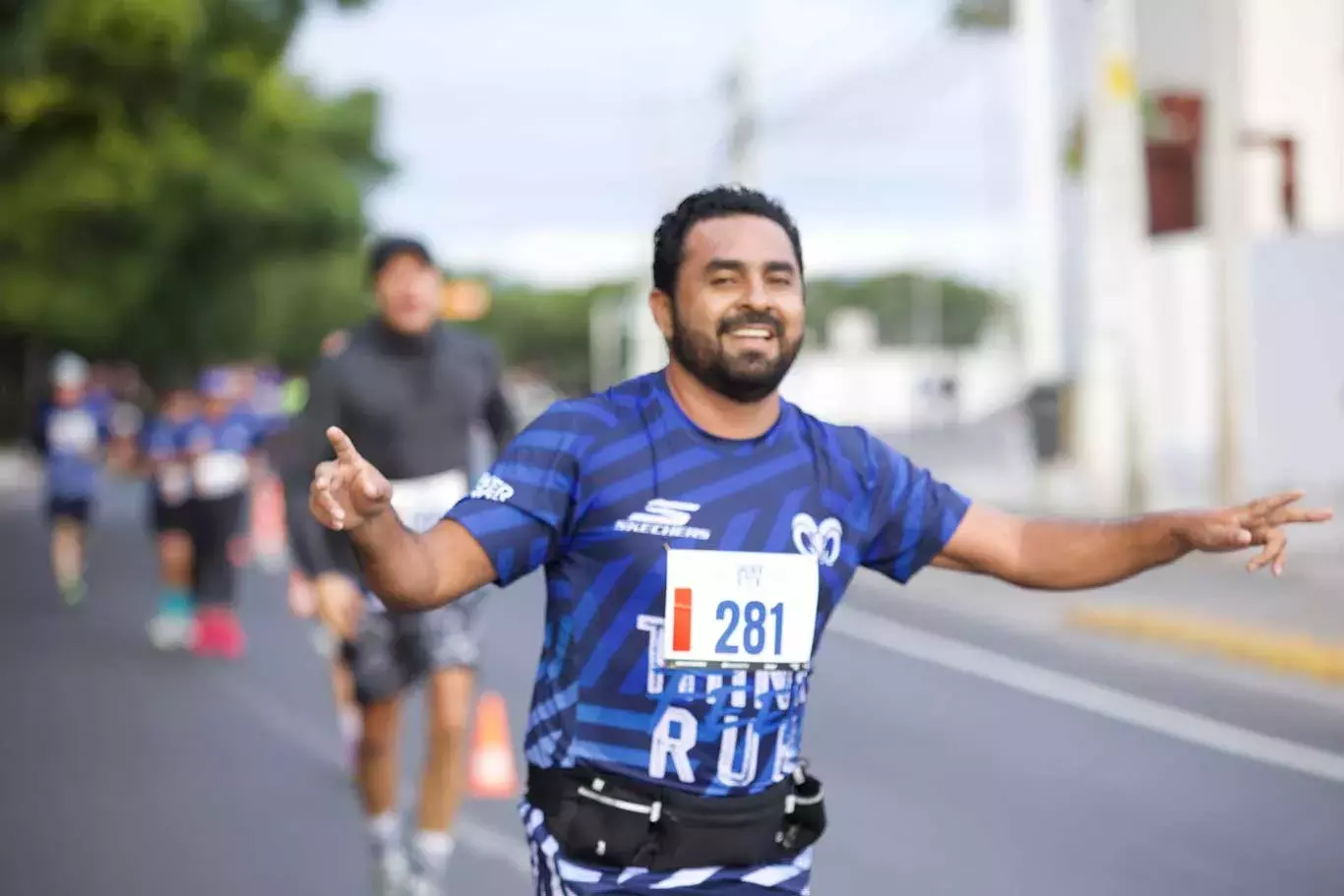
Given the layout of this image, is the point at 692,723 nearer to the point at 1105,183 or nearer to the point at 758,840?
the point at 758,840

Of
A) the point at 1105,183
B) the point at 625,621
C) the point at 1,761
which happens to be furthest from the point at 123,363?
the point at 625,621

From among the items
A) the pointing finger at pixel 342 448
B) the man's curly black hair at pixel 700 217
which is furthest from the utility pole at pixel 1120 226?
the pointing finger at pixel 342 448

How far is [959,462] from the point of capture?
151ft

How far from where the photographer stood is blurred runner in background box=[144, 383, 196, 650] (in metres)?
15.5

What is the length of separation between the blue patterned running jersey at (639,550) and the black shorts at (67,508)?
50.9 feet

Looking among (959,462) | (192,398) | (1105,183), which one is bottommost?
(959,462)

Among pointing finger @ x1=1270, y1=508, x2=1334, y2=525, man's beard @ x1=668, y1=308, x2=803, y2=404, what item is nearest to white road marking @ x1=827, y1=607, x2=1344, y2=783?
pointing finger @ x1=1270, y1=508, x2=1334, y2=525

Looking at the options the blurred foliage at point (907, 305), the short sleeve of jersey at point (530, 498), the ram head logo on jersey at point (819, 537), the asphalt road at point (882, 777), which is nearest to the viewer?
the short sleeve of jersey at point (530, 498)

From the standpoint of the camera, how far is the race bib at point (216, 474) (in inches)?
614

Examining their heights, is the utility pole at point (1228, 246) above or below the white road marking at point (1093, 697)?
above

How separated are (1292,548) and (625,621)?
1640 centimetres

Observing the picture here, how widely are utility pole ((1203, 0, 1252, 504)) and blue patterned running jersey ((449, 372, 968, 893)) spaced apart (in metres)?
15.6

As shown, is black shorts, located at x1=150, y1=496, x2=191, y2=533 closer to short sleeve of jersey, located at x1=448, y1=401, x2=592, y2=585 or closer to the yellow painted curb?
the yellow painted curb

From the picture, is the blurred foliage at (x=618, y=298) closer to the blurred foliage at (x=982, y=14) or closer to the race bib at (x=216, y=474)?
the blurred foliage at (x=982, y=14)
